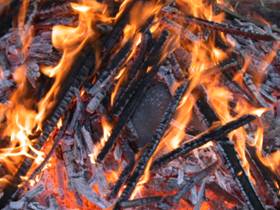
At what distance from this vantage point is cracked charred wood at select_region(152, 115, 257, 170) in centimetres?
403

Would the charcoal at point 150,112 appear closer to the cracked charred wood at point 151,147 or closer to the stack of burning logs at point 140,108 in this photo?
the stack of burning logs at point 140,108

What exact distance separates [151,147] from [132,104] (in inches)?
20.9

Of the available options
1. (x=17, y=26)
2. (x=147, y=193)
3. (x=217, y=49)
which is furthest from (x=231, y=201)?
(x=17, y=26)

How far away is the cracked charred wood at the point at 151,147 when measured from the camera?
3826 mm

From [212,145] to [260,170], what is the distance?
1.64ft

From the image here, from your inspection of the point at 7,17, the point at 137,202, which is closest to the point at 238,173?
the point at 137,202

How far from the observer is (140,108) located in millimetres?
4660

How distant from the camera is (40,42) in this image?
4988 mm

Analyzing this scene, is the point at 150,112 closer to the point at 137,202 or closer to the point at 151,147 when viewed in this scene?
the point at 151,147

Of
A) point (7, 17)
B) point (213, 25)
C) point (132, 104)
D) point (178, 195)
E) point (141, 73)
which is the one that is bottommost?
point (178, 195)

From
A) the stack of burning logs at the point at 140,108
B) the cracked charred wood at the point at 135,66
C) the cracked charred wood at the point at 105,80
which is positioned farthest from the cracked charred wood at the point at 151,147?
the cracked charred wood at the point at 105,80

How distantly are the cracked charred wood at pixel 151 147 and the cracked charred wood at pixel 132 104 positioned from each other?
32 cm

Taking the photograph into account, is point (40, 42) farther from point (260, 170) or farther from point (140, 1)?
point (260, 170)

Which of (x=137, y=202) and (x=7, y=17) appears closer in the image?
(x=137, y=202)
